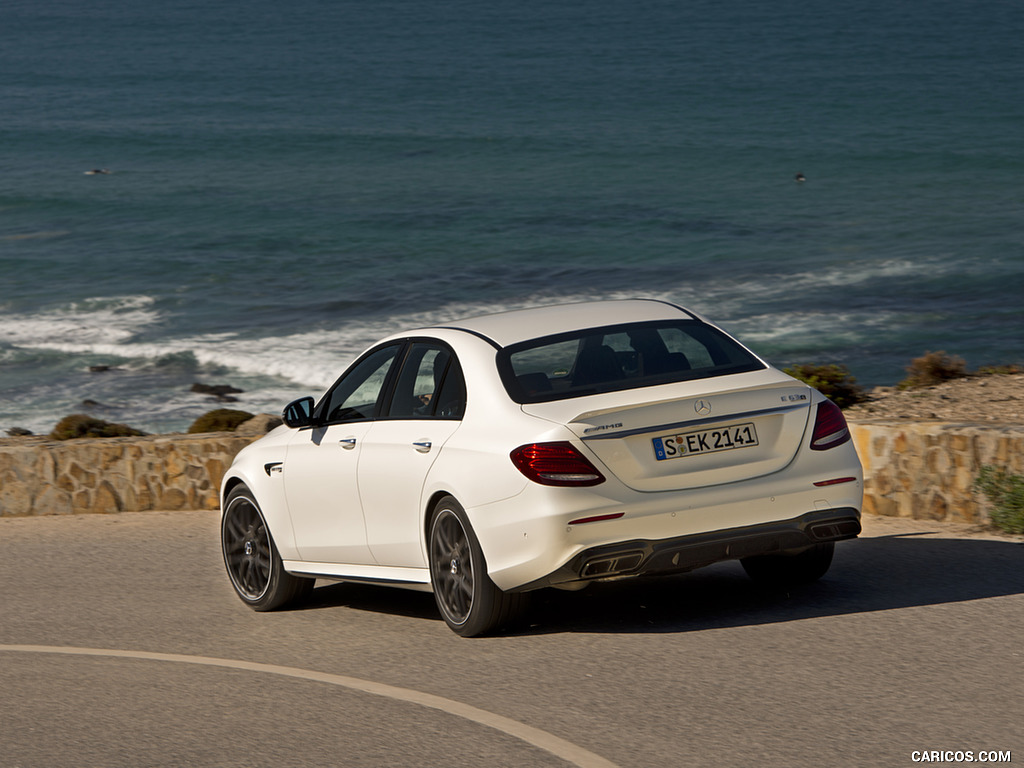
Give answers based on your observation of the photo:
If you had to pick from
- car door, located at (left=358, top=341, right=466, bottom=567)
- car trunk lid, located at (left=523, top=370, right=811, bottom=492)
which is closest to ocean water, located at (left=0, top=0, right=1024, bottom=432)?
car door, located at (left=358, top=341, right=466, bottom=567)

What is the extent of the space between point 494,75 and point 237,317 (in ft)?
267

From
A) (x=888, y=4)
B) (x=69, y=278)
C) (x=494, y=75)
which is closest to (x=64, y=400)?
(x=69, y=278)

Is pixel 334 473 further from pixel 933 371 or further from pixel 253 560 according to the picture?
pixel 933 371

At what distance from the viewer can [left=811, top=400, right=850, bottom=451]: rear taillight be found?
680 centimetres

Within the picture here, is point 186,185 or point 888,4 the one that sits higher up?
point 888,4

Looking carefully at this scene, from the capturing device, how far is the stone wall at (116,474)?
12523mm

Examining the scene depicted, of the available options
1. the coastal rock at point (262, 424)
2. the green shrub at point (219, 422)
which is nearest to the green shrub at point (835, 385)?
the coastal rock at point (262, 424)

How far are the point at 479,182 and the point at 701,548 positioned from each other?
71032 millimetres

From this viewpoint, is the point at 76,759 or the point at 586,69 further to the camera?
the point at 586,69

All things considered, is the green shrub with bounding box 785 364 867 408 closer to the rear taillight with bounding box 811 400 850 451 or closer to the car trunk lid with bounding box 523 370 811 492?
the rear taillight with bounding box 811 400 850 451

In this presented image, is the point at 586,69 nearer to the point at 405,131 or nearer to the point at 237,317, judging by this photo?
the point at 405,131

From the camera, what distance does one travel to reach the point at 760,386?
6.71 metres

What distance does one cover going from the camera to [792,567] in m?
7.73

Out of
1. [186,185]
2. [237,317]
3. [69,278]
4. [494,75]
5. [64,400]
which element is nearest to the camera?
[64,400]
